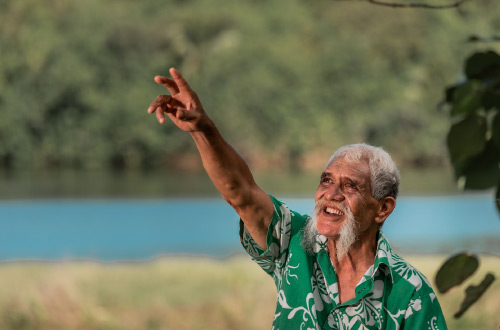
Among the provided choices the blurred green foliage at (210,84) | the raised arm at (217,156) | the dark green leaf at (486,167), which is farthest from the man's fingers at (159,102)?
the blurred green foliage at (210,84)

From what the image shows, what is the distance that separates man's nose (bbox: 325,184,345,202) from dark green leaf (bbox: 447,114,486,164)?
0.26m

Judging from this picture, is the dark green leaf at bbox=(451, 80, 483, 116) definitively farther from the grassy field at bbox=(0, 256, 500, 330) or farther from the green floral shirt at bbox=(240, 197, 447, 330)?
the grassy field at bbox=(0, 256, 500, 330)

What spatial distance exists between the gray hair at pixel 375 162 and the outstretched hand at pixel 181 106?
10.4 inches

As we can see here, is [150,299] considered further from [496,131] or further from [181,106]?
[181,106]

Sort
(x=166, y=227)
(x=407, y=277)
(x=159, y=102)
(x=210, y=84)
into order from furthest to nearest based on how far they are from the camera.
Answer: (x=210, y=84), (x=166, y=227), (x=407, y=277), (x=159, y=102)

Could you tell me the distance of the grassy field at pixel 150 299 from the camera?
16.2 feet

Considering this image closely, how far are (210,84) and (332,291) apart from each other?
57.6 feet

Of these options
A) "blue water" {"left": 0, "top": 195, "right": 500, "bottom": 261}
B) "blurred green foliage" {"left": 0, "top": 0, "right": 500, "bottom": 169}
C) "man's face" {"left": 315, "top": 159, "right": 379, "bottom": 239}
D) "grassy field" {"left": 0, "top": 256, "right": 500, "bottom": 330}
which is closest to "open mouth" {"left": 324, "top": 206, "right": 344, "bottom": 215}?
"man's face" {"left": 315, "top": 159, "right": 379, "bottom": 239}

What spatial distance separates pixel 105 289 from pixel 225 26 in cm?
1531

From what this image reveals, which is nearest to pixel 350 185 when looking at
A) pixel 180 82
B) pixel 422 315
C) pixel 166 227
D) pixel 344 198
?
pixel 344 198

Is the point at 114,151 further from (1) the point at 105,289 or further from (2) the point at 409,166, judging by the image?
(1) the point at 105,289

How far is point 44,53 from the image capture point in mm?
18469

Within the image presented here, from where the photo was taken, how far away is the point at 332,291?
1359mm

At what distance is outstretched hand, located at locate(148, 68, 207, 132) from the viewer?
4.00 ft
